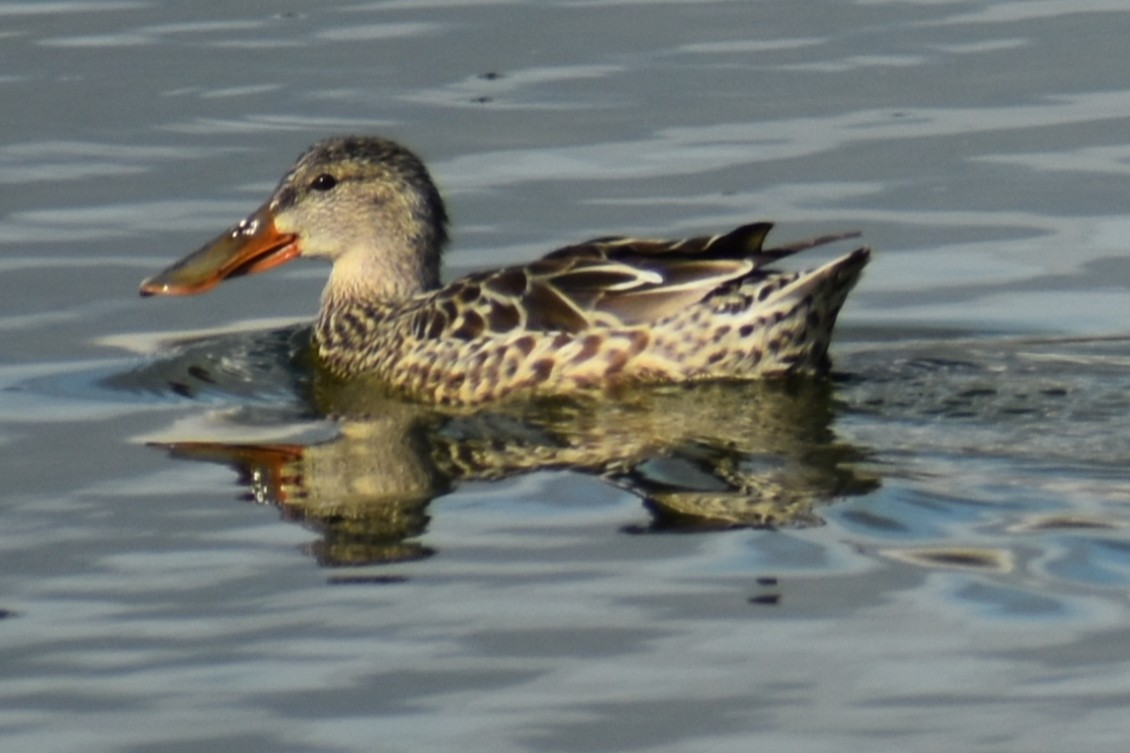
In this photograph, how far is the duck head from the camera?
11.2 m

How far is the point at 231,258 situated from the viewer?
1111cm

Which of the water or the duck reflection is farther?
the duck reflection

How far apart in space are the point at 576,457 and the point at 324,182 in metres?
2.72

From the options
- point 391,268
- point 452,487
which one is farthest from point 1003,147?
point 452,487

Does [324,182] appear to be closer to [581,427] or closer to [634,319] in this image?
[634,319]

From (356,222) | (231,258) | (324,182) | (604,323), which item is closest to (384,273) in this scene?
(356,222)

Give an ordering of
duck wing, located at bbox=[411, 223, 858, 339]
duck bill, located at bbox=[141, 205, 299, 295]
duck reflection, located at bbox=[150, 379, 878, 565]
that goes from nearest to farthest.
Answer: duck reflection, located at bbox=[150, 379, 878, 565] < duck wing, located at bbox=[411, 223, 858, 339] < duck bill, located at bbox=[141, 205, 299, 295]

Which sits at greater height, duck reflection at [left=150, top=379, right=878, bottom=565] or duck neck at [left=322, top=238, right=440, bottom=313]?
duck neck at [left=322, top=238, right=440, bottom=313]

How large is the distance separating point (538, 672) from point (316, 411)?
3475 mm

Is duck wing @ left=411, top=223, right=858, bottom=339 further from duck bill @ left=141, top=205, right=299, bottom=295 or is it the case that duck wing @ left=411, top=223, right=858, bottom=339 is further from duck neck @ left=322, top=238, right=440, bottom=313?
duck bill @ left=141, top=205, right=299, bottom=295

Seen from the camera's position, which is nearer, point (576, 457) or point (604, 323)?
point (576, 457)

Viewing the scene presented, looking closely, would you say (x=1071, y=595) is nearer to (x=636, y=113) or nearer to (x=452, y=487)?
(x=452, y=487)

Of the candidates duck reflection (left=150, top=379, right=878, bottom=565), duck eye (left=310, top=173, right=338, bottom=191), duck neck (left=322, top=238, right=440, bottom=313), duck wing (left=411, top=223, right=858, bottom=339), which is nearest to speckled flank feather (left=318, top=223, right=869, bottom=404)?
duck wing (left=411, top=223, right=858, bottom=339)

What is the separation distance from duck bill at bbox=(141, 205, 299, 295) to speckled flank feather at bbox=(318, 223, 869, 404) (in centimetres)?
121
